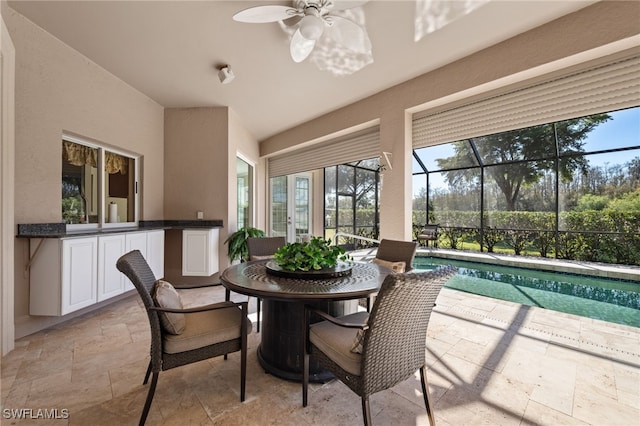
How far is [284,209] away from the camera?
6875 mm

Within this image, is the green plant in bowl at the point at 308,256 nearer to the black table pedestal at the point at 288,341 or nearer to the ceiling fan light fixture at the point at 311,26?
the black table pedestal at the point at 288,341

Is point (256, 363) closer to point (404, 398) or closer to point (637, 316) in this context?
point (404, 398)

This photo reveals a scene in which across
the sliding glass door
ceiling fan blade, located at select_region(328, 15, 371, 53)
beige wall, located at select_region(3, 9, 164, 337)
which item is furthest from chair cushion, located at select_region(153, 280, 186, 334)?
the sliding glass door

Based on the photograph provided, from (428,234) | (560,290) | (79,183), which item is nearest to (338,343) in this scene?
(79,183)

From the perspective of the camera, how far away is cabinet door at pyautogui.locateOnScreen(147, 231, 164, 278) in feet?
11.7

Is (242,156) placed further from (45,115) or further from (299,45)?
(299,45)

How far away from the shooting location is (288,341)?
1.82 m

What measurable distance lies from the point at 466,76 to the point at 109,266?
437 cm

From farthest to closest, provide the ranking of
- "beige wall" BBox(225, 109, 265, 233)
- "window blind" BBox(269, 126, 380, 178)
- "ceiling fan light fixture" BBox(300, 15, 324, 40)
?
1. "beige wall" BBox(225, 109, 265, 233)
2. "window blind" BBox(269, 126, 380, 178)
3. "ceiling fan light fixture" BBox(300, 15, 324, 40)

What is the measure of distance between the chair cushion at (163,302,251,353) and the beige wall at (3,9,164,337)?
2.06 metres

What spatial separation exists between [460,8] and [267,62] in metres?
1.92

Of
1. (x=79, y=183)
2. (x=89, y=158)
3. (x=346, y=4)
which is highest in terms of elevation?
(x=346, y=4)

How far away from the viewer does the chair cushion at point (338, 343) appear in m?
1.27

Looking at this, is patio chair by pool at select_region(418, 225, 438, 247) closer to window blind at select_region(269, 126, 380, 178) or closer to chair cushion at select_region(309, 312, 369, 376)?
window blind at select_region(269, 126, 380, 178)
